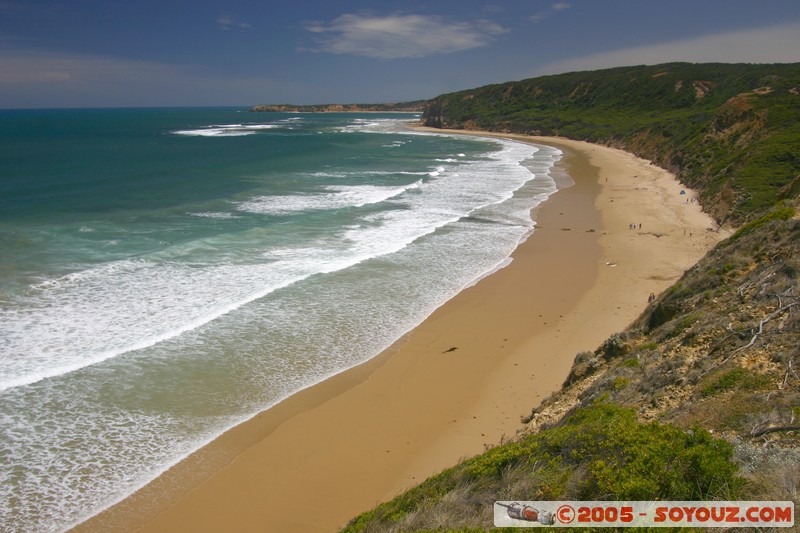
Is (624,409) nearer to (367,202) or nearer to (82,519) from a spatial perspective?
(82,519)

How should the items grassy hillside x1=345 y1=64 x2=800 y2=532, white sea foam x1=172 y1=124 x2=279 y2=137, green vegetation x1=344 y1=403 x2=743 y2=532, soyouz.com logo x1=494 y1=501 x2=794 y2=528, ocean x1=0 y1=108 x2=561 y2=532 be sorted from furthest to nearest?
white sea foam x1=172 y1=124 x2=279 y2=137
ocean x1=0 y1=108 x2=561 y2=532
grassy hillside x1=345 y1=64 x2=800 y2=532
green vegetation x1=344 y1=403 x2=743 y2=532
soyouz.com logo x1=494 y1=501 x2=794 y2=528

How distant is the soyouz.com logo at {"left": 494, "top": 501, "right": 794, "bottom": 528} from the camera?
4.44 m

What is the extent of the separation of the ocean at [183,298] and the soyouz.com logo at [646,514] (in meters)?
7.36

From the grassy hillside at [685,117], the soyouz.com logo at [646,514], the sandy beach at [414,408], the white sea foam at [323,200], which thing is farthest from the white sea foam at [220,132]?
→ the soyouz.com logo at [646,514]

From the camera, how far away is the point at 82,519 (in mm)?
Answer: 8578

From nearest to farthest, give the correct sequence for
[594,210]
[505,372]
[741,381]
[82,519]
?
[741,381]
[82,519]
[505,372]
[594,210]

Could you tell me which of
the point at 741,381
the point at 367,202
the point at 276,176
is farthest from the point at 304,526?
the point at 276,176

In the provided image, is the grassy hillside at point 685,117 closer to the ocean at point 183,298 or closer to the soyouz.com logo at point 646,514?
the ocean at point 183,298

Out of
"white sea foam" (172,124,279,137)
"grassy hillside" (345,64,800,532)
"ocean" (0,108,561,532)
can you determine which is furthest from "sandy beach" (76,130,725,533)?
"white sea foam" (172,124,279,137)

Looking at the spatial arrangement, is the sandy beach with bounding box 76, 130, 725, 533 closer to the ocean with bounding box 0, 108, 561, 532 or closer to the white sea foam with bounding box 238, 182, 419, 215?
the ocean with bounding box 0, 108, 561, 532

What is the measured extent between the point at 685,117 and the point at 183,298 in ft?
220

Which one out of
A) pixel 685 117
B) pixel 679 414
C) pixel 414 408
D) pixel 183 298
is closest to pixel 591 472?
pixel 679 414

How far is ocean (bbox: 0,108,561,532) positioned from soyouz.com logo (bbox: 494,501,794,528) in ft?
24.1

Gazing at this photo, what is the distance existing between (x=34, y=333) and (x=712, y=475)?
1637cm
